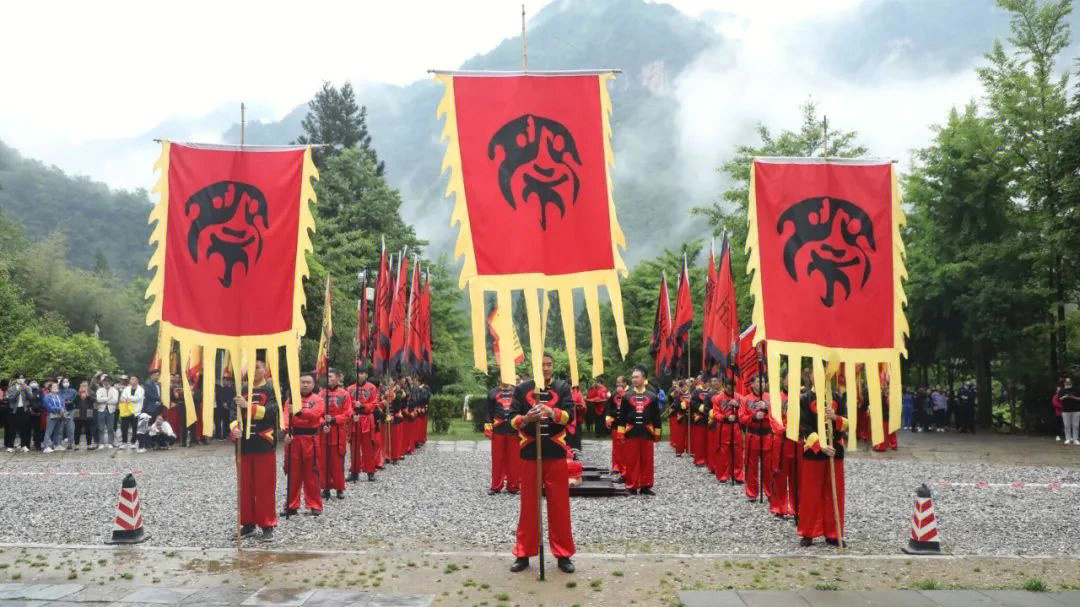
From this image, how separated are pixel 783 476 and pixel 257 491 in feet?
22.3

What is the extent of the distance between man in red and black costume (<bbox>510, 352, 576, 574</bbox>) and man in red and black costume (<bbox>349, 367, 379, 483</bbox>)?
7808mm

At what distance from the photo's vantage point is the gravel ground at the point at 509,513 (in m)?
9.98

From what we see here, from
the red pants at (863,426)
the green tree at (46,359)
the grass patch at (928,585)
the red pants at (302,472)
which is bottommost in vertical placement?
the red pants at (863,426)

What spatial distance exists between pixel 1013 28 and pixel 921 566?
97.5 feet

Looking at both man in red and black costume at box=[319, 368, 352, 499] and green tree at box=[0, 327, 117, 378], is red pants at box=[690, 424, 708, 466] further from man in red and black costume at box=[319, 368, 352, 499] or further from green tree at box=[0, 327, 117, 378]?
green tree at box=[0, 327, 117, 378]

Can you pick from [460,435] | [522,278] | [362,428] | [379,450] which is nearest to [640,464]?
[362,428]

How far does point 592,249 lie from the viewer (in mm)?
8656

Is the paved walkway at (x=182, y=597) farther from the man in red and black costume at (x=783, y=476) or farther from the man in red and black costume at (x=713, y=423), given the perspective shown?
the man in red and black costume at (x=713, y=423)

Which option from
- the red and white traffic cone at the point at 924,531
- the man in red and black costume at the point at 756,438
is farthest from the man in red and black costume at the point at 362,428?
the red and white traffic cone at the point at 924,531

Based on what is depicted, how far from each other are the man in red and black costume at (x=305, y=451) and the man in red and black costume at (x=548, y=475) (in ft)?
14.0

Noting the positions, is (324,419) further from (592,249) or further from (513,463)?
(592,249)

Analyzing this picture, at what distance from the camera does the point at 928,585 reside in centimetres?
765

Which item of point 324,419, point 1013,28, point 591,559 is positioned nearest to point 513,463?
point 324,419

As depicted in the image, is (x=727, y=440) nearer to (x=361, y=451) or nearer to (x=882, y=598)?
(x=361, y=451)
